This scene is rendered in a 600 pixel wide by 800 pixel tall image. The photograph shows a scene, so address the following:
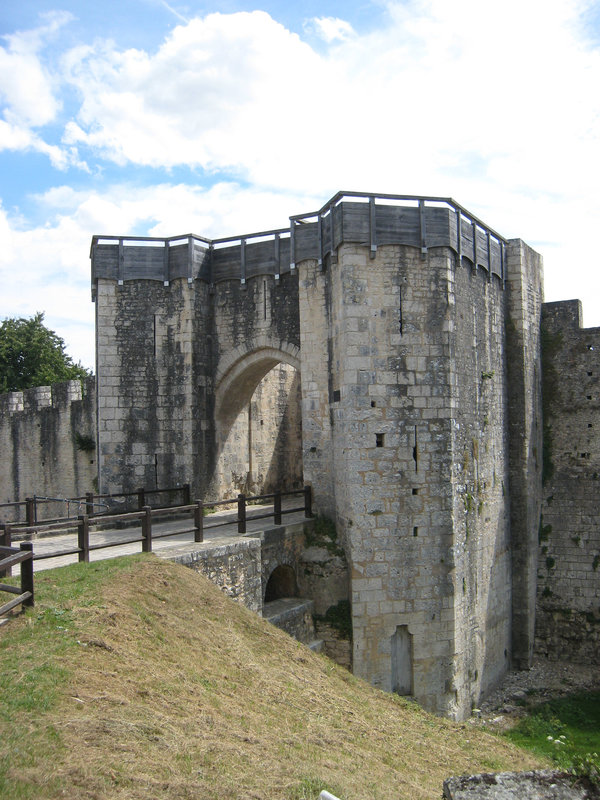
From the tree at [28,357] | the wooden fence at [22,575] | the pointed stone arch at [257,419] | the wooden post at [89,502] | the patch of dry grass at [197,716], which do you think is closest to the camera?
the patch of dry grass at [197,716]

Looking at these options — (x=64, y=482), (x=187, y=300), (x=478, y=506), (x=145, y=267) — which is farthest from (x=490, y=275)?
(x=64, y=482)

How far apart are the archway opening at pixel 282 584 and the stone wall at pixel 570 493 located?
6294mm

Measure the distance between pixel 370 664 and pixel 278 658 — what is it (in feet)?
9.53

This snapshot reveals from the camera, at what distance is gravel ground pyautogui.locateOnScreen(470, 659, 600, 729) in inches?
475

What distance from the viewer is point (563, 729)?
11391mm

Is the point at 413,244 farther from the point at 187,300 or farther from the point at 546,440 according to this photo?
the point at 546,440

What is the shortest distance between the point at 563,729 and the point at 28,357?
24284mm

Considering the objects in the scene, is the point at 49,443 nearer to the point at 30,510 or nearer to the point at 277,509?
the point at 30,510

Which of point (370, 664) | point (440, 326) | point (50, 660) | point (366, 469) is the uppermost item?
point (440, 326)

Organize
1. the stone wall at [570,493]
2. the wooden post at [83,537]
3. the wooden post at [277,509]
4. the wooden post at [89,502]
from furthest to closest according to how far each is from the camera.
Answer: the stone wall at [570,493] → the wooden post at [89,502] → the wooden post at [277,509] → the wooden post at [83,537]

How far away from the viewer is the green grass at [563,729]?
1045 cm

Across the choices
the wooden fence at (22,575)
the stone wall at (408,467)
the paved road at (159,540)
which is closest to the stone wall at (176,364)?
the paved road at (159,540)

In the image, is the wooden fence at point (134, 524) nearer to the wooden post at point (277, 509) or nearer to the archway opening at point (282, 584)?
the wooden post at point (277, 509)

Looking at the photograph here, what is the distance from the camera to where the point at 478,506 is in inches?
495
